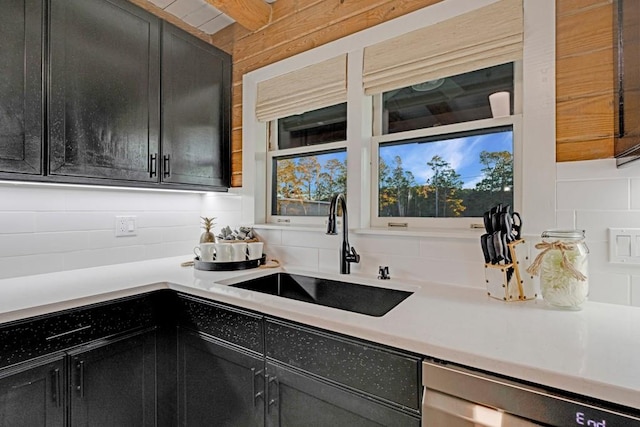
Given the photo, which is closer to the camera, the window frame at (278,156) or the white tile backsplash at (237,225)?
the white tile backsplash at (237,225)

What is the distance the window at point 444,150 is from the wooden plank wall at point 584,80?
0.19 m

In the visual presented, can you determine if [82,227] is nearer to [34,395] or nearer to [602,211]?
[34,395]

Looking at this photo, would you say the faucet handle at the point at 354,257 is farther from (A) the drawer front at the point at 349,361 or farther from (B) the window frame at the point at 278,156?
(A) the drawer front at the point at 349,361

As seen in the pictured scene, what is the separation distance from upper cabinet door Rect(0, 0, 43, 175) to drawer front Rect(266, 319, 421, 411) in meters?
1.22

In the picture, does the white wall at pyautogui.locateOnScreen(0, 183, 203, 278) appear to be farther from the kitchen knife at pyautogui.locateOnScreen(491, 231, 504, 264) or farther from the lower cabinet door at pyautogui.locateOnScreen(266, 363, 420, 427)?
the kitchen knife at pyautogui.locateOnScreen(491, 231, 504, 264)

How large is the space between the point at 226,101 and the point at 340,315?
174 centimetres

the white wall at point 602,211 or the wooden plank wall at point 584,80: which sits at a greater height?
the wooden plank wall at point 584,80

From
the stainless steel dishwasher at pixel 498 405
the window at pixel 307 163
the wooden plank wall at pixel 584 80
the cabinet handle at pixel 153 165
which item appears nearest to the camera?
the stainless steel dishwasher at pixel 498 405

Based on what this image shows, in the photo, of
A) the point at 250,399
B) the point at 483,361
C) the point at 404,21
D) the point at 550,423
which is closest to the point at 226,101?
the point at 404,21

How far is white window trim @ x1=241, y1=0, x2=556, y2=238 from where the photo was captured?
1.27 m

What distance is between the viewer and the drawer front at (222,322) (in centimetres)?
126

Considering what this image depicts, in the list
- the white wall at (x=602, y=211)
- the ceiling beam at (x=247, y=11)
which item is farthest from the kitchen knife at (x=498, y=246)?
the ceiling beam at (x=247, y=11)

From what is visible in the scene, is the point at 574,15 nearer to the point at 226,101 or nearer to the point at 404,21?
the point at 404,21

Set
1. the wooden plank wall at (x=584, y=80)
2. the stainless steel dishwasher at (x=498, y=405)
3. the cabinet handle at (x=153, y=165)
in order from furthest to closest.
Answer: the cabinet handle at (x=153, y=165) < the wooden plank wall at (x=584, y=80) < the stainless steel dishwasher at (x=498, y=405)
